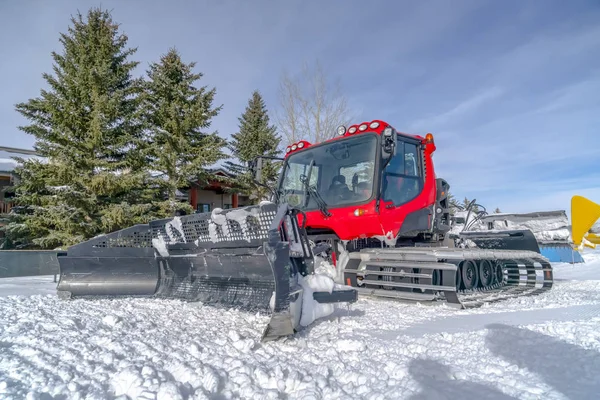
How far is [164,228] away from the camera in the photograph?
489 cm

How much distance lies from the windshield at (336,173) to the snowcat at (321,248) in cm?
2

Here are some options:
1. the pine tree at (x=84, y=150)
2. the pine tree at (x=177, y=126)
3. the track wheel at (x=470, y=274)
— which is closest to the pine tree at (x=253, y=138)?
the pine tree at (x=177, y=126)

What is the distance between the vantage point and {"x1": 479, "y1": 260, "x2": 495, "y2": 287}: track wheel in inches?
240

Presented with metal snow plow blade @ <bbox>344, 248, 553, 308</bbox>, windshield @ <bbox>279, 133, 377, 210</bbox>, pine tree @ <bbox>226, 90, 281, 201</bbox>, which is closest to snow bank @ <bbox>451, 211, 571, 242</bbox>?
metal snow plow blade @ <bbox>344, 248, 553, 308</bbox>

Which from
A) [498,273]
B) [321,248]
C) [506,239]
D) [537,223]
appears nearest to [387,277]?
[321,248]

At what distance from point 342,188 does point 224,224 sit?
206cm

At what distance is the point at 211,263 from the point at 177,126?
1314cm

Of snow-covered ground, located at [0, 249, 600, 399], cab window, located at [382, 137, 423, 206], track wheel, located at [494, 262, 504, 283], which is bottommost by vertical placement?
snow-covered ground, located at [0, 249, 600, 399]

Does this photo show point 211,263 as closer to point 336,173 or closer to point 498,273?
point 336,173

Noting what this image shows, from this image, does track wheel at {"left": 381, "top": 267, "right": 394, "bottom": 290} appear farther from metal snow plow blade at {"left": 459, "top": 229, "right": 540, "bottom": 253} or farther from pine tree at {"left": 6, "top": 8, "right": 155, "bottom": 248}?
pine tree at {"left": 6, "top": 8, "right": 155, "bottom": 248}

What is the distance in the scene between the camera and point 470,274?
5.82 m

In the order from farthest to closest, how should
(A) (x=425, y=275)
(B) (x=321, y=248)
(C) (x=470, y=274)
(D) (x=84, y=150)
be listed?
(D) (x=84, y=150) < (C) (x=470, y=274) < (A) (x=425, y=275) < (B) (x=321, y=248)

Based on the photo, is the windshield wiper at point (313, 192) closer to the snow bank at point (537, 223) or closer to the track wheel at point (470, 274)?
the track wheel at point (470, 274)

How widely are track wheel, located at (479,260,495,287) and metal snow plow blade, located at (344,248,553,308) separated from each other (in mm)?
15
